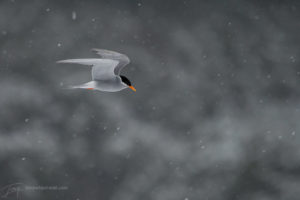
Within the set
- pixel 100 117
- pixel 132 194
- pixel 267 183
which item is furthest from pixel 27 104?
pixel 267 183

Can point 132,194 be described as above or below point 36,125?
below

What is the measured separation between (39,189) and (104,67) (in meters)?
9.10

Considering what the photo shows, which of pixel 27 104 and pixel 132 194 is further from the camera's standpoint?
pixel 132 194

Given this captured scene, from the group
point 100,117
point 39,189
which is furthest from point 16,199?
point 100,117

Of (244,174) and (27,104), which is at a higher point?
(27,104)

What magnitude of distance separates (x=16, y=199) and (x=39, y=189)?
0.79m

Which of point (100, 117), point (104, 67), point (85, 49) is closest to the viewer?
point (104, 67)

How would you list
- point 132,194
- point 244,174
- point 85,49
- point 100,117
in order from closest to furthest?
point 85,49 → point 100,117 → point 132,194 → point 244,174

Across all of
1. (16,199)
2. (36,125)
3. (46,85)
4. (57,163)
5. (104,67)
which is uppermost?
(104,67)

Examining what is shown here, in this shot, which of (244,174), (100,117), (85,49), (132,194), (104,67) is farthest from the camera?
(244,174)

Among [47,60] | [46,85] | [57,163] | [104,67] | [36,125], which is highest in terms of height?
[104,67]

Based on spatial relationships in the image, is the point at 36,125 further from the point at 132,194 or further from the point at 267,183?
the point at 267,183

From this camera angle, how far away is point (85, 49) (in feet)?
34.4

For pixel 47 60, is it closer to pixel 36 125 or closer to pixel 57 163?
pixel 36 125
